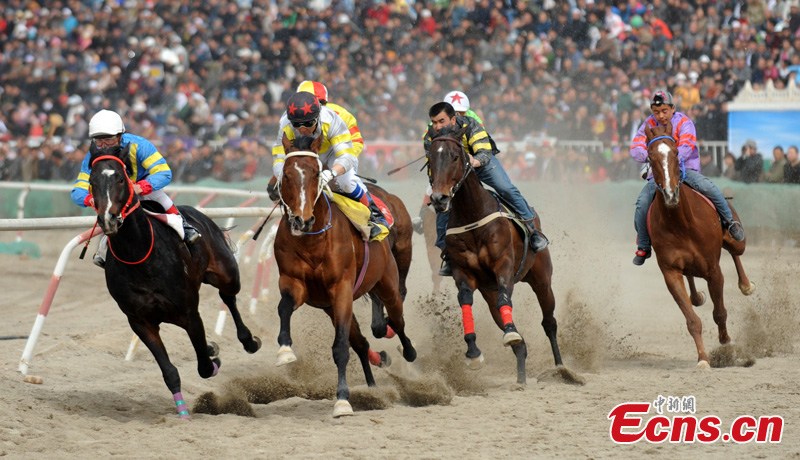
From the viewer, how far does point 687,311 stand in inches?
415

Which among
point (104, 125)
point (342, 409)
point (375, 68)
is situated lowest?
point (342, 409)

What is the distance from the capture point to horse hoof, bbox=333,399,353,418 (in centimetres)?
796

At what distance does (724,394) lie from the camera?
8.79 metres

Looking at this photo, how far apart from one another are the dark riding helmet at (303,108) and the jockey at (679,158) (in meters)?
3.49

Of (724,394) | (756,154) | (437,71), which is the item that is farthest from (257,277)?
(437,71)

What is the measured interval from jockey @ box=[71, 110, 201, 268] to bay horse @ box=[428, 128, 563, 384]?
83.5 inches

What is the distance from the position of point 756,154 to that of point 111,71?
490 inches

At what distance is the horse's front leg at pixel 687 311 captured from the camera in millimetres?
10406

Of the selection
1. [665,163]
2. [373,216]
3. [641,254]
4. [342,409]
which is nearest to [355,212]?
[373,216]

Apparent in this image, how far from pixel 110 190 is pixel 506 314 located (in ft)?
11.3

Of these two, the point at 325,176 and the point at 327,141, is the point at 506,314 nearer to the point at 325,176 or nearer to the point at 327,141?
the point at 327,141

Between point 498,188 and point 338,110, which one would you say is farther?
point 498,188

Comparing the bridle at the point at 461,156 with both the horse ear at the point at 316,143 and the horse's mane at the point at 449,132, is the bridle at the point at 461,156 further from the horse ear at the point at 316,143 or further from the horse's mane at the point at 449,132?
the horse ear at the point at 316,143

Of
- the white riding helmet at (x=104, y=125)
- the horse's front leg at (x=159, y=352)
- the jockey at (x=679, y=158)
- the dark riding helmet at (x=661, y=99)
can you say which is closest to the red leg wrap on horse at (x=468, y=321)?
the jockey at (x=679, y=158)
